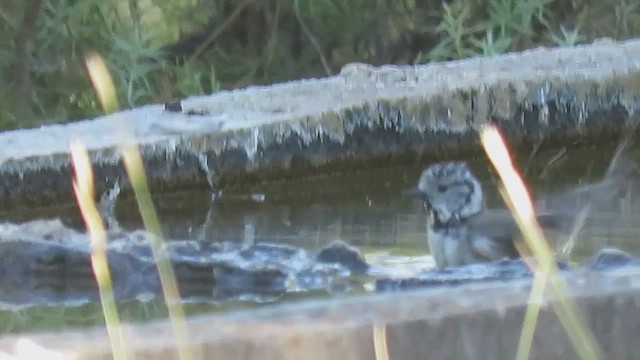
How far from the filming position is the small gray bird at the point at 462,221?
1.59 meters

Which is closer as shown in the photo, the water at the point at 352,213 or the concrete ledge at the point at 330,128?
the water at the point at 352,213

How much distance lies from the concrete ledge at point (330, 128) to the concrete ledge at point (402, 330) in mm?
1270

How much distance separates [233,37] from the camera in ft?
13.8

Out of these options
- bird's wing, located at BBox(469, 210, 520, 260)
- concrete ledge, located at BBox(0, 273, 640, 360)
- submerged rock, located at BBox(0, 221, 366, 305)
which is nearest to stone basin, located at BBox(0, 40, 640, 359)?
bird's wing, located at BBox(469, 210, 520, 260)

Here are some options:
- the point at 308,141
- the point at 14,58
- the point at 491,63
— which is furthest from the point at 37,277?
the point at 14,58

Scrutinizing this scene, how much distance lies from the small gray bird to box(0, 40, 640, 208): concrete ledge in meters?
0.11

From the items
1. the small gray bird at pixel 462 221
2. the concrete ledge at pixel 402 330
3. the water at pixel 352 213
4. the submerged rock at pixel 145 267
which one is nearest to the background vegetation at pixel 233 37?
the water at pixel 352 213

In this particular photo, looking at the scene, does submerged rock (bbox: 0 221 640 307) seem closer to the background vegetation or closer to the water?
the water

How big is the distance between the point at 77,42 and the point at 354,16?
0.94 metres

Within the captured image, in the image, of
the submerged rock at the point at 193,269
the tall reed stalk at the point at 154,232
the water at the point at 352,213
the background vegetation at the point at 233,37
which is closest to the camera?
the tall reed stalk at the point at 154,232

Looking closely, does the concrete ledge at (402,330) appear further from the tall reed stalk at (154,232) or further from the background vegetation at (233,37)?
the background vegetation at (233,37)

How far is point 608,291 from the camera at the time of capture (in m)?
0.72

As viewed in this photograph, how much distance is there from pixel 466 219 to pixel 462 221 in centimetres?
A: 2

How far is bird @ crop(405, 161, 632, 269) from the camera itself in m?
1.60
